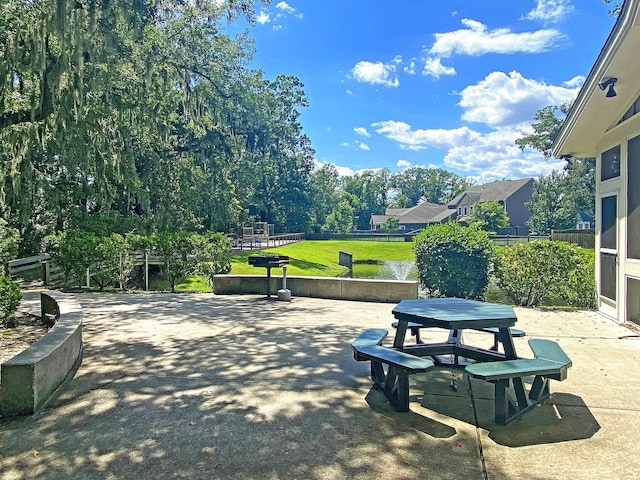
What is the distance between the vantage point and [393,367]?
3252mm

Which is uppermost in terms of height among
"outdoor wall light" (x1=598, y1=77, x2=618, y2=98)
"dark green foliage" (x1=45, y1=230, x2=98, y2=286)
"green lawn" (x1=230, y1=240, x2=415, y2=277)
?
"outdoor wall light" (x1=598, y1=77, x2=618, y2=98)

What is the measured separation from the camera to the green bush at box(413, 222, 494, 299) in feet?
28.3

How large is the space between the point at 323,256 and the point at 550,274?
76.3 feet

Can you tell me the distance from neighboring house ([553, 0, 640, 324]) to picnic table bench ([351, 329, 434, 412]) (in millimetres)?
4424

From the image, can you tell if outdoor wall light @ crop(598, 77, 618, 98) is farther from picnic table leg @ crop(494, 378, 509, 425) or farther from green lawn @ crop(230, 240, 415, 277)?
green lawn @ crop(230, 240, 415, 277)

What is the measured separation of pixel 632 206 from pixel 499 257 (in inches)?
106

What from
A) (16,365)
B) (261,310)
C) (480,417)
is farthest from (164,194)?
(480,417)

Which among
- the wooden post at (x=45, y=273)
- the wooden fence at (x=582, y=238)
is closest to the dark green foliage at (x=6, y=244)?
the wooden post at (x=45, y=273)

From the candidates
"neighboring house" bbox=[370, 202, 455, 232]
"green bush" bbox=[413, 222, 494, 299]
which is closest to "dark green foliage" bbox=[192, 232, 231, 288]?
"green bush" bbox=[413, 222, 494, 299]

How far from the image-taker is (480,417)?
10.4 feet

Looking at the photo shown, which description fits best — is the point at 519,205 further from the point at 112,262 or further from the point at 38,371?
the point at 38,371

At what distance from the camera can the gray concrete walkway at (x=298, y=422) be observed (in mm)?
2488

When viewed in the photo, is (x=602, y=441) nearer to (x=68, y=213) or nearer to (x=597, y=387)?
(x=597, y=387)

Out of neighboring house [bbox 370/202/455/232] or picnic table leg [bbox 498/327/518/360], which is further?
neighboring house [bbox 370/202/455/232]
